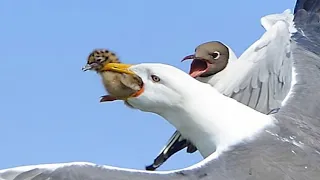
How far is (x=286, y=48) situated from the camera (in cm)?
837

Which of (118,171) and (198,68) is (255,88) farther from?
(118,171)

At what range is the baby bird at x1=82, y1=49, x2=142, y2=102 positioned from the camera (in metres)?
6.91

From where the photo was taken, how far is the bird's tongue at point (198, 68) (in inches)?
375

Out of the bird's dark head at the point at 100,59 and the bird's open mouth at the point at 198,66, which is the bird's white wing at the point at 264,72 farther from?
the bird's dark head at the point at 100,59

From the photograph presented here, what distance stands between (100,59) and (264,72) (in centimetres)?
181

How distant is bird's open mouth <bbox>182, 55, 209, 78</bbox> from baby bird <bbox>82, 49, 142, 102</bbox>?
2412mm

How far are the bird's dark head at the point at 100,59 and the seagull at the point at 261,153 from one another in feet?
0.65

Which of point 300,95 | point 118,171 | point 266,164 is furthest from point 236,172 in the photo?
point 300,95

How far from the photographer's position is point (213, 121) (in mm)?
6621

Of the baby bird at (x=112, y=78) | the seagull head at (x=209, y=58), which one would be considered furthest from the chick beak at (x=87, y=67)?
the seagull head at (x=209, y=58)

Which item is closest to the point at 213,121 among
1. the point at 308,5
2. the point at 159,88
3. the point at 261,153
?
the point at 159,88

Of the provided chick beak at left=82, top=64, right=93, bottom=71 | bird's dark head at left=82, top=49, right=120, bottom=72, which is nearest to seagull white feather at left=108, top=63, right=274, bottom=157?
bird's dark head at left=82, top=49, right=120, bottom=72

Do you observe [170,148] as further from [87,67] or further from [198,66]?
[87,67]

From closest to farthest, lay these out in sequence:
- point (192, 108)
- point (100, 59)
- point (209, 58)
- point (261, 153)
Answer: point (261, 153)
point (192, 108)
point (100, 59)
point (209, 58)
